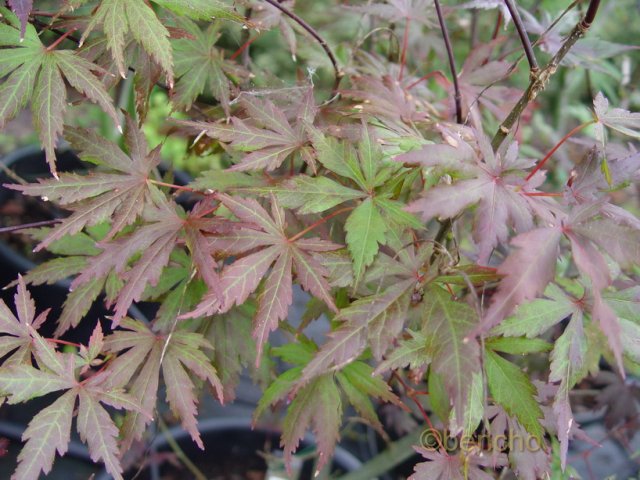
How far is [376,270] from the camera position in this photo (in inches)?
30.5

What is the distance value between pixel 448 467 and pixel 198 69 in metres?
0.73

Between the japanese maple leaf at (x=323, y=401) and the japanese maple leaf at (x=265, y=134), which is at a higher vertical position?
the japanese maple leaf at (x=265, y=134)

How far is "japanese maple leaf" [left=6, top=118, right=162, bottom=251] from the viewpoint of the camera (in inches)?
30.9

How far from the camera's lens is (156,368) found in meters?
0.84

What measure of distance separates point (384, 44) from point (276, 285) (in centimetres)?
106

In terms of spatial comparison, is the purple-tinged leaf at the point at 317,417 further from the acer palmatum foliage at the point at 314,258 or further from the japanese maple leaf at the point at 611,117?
the japanese maple leaf at the point at 611,117

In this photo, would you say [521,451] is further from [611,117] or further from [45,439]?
[45,439]

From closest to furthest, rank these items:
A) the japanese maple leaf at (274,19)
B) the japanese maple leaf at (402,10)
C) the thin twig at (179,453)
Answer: the japanese maple leaf at (274,19) < the japanese maple leaf at (402,10) < the thin twig at (179,453)

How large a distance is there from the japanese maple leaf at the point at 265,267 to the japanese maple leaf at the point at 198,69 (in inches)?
10.5

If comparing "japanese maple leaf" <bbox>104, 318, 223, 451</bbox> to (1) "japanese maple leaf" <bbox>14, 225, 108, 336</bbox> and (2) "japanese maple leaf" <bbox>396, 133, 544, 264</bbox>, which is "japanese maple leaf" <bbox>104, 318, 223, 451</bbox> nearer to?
(1) "japanese maple leaf" <bbox>14, 225, 108, 336</bbox>

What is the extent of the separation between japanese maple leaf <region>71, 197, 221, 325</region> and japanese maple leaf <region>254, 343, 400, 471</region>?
10.6 inches

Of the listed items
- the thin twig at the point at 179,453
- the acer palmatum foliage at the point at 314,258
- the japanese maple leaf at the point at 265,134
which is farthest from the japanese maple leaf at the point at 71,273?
the thin twig at the point at 179,453

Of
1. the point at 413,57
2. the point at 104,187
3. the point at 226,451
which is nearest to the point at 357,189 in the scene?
the point at 104,187

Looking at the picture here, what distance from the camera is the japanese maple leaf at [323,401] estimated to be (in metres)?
0.91
